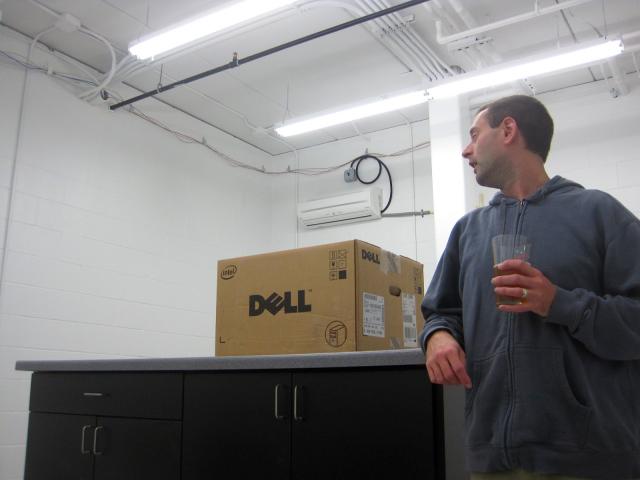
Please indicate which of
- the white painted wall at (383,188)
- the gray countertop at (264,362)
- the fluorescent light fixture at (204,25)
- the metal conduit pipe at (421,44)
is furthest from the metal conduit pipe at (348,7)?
the gray countertop at (264,362)

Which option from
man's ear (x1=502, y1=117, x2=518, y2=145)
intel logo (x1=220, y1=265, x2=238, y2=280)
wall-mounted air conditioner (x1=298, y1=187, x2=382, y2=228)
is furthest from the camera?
wall-mounted air conditioner (x1=298, y1=187, x2=382, y2=228)

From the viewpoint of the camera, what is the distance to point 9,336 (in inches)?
154

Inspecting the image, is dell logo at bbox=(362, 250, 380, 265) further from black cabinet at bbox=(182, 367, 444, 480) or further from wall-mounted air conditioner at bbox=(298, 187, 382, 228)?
wall-mounted air conditioner at bbox=(298, 187, 382, 228)

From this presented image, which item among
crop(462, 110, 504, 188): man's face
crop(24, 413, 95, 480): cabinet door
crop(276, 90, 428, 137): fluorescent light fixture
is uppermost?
crop(276, 90, 428, 137): fluorescent light fixture

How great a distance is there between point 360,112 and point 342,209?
147 centimetres

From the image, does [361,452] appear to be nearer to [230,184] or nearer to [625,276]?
[625,276]

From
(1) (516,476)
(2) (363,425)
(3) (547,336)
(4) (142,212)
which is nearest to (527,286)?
(3) (547,336)

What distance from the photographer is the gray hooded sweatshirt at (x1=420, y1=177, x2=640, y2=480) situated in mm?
1136

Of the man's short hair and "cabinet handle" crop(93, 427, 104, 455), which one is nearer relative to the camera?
the man's short hair

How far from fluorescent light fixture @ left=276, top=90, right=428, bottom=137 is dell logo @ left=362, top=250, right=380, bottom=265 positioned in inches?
99.7

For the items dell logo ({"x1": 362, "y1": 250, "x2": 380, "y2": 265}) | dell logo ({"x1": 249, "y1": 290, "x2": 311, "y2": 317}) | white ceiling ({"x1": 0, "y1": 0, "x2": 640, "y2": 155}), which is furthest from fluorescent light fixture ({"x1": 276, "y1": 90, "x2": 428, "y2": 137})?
dell logo ({"x1": 249, "y1": 290, "x2": 311, "y2": 317})

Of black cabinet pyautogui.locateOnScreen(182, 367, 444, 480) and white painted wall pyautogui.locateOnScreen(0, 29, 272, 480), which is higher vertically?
white painted wall pyautogui.locateOnScreen(0, 29, 272, 480)

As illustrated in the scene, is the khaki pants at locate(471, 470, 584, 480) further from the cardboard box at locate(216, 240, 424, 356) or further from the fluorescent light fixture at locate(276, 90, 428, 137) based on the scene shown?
the fluorescent light fixture at locate(276, 90, 428, 137)

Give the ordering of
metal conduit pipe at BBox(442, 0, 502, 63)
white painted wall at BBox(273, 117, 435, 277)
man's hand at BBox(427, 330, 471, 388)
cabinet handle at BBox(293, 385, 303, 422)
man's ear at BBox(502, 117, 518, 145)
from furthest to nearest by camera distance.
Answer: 1. white painted wall at BBox(273, 117, 435, 277)
2. metal conduit pipe at BBox(442, 0, 502, 63)
3. cabinet handle at BBox(293, 385, 303, 422)
4. man's ear at BBox(502, 117, 518, 145)
5. man's hand at BBox(427, 330, 471, 388)
